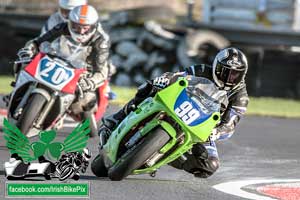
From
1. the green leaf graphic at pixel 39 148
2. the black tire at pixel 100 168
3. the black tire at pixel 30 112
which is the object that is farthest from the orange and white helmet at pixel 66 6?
the green leaf graphic at pixel 39 148

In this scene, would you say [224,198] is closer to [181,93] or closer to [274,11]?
[181,93]

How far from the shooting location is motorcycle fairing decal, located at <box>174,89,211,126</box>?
7961 millimetres

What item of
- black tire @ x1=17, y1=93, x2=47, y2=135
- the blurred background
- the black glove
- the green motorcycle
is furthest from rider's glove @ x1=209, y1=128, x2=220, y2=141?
the blurred background

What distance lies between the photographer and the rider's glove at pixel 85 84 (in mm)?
10797

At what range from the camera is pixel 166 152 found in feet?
26.5

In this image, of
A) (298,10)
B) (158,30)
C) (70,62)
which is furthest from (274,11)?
(70,62)

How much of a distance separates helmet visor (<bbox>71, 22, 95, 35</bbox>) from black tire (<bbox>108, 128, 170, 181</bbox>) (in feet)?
11.5

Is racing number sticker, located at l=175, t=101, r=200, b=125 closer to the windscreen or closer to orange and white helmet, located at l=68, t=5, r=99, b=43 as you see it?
orange and white helmet, located at l=68, t=5, r=99, b=43

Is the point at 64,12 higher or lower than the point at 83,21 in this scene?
lower

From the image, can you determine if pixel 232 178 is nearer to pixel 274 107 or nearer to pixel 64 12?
pixel 64 12

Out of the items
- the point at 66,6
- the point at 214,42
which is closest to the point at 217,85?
the point at 66,6

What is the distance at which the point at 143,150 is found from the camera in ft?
25.7

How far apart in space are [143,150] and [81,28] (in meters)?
3.69

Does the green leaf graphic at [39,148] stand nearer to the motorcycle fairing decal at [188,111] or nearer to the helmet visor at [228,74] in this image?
the motorcycle fairing decal at [188,111]
